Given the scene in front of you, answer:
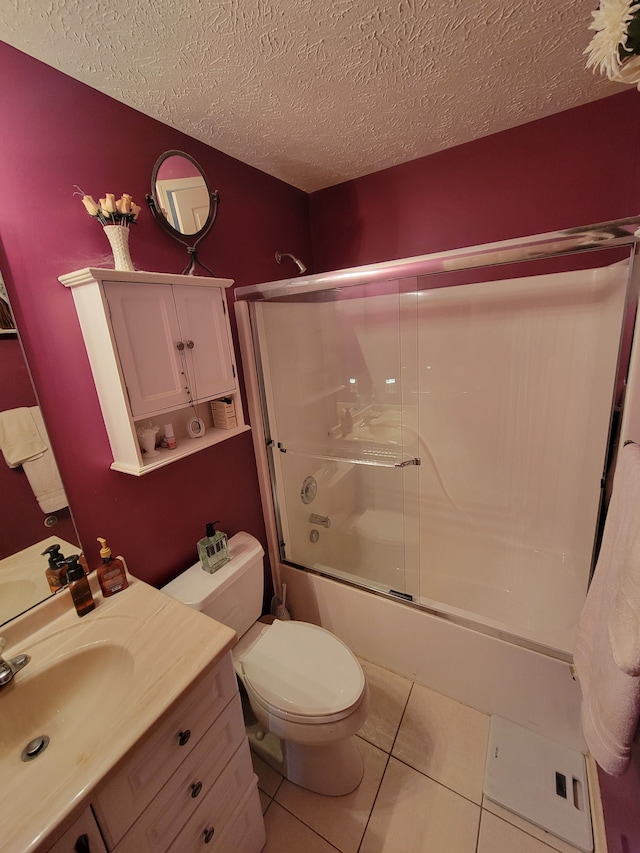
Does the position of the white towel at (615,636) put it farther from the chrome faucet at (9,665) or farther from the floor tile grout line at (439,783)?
the chrome faucet at (9,665)

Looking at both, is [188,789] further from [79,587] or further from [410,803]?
[410,803]

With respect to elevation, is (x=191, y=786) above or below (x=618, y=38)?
below

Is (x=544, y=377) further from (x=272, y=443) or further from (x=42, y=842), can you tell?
(x=42, y=842)

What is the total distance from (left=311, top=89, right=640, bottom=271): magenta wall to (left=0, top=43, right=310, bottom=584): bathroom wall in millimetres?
597

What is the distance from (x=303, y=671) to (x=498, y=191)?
2.05m

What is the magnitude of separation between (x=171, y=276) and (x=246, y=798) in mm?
1601

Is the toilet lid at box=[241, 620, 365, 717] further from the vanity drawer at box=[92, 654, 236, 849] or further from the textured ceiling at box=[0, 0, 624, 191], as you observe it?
the textured ceiling at box=[0, 0, 624, 191]

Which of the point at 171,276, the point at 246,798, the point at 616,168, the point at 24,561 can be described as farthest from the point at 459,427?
the point at 24,561

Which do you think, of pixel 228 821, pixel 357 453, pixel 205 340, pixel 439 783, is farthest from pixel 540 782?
pixel 205 340

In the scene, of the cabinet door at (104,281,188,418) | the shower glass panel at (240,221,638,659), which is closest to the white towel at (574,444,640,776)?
the shower glass panel at (240,221,638,659)

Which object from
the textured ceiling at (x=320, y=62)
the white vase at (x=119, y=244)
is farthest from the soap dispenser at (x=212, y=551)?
the textured ceiling at (x=320, y=62)

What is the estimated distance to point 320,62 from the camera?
989 millimetres

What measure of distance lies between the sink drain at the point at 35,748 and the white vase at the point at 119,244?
120 centimetres

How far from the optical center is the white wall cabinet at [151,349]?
98 centimetres
